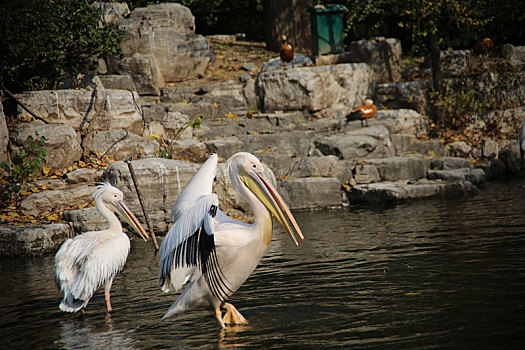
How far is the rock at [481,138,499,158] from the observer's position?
45.2 feet

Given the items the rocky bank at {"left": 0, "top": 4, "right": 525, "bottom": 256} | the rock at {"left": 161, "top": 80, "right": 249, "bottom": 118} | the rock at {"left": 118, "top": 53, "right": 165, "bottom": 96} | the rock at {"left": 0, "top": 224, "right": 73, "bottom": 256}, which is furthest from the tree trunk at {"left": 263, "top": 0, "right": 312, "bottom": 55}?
the rock at {"left": 0, "top": 224, "right": 73, "bottom": 256}

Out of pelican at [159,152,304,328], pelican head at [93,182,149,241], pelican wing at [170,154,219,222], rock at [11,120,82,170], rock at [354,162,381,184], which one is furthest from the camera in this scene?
rock at [354,162,381,184]

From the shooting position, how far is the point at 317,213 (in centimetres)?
1083

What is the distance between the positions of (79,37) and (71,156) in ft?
11.3

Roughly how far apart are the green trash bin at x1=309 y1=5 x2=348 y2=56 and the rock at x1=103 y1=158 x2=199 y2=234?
26.4 feet

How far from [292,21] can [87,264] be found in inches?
589

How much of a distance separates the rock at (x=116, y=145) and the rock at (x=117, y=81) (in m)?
2.27

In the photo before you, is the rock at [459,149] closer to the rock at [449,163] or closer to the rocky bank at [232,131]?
the rocky bank at [232,131]

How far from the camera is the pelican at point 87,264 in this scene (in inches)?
206

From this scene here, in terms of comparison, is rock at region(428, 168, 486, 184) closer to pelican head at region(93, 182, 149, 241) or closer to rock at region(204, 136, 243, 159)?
rock at region(204, 136, 243, 159)

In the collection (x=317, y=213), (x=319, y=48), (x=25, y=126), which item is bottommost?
(x=317, y=213)

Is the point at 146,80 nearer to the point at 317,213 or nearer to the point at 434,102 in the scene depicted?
the point at 317,213

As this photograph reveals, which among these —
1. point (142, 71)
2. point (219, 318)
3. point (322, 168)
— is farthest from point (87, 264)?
point (142, 71)

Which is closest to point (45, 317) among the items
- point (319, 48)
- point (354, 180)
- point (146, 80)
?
point (354, 180)
